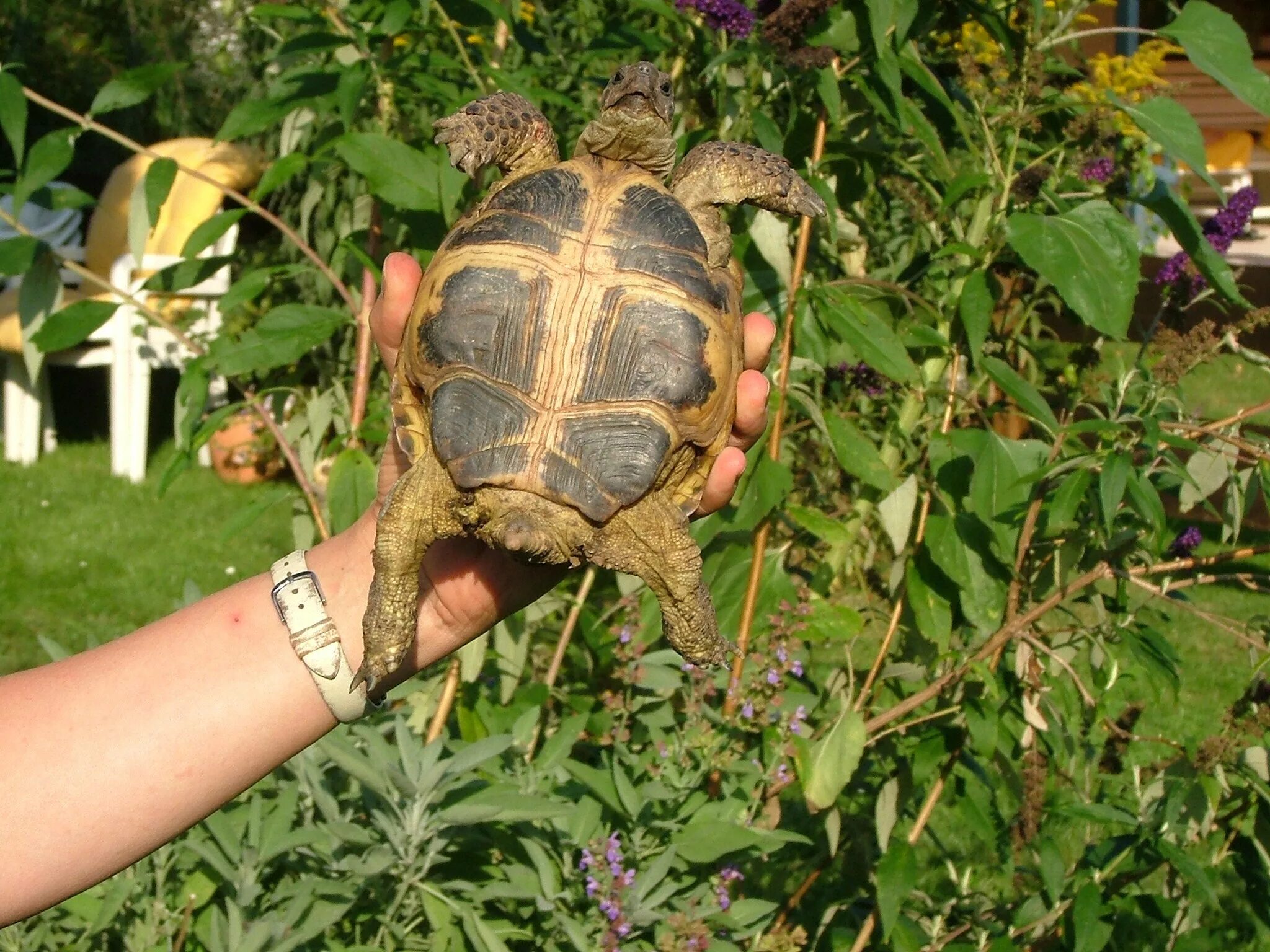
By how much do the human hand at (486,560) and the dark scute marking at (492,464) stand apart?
24 centimetres

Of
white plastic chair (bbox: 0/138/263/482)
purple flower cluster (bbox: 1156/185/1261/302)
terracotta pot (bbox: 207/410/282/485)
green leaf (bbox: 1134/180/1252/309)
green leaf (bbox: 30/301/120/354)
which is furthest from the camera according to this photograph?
white plastic chair (bbox: 0/138/263/482)

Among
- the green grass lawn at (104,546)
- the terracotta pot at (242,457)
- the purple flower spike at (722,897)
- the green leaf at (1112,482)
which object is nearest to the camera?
the green leaf at (1112,482)

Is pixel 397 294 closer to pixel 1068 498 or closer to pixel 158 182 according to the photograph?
pixel 158 182

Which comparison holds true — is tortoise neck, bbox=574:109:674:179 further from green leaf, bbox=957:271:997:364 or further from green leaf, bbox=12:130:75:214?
green leaf, bbox=12:130:75:214

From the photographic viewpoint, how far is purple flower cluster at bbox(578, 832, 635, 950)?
6.29 feet

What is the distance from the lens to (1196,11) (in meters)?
2.07

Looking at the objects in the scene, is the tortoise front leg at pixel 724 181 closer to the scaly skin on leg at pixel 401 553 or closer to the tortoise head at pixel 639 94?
the tortoise head at pixel 639 94

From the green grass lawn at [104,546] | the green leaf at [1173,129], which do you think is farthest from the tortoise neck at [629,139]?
the green grass lawn at [104,546]

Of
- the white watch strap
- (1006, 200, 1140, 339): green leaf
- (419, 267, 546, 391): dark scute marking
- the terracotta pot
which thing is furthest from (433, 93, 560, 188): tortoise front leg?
the terracotta pot

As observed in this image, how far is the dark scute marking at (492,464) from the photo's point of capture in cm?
148

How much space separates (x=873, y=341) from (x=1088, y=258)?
1.10ft

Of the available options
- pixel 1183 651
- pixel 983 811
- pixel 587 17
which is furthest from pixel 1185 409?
pixel 1183 651

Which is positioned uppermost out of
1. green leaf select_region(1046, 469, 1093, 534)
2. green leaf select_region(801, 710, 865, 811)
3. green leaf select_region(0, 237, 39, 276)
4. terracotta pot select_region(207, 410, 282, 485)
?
green leaf select_region(0, 237, 39, 276)

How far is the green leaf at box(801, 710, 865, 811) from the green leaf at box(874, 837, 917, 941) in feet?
0.58
